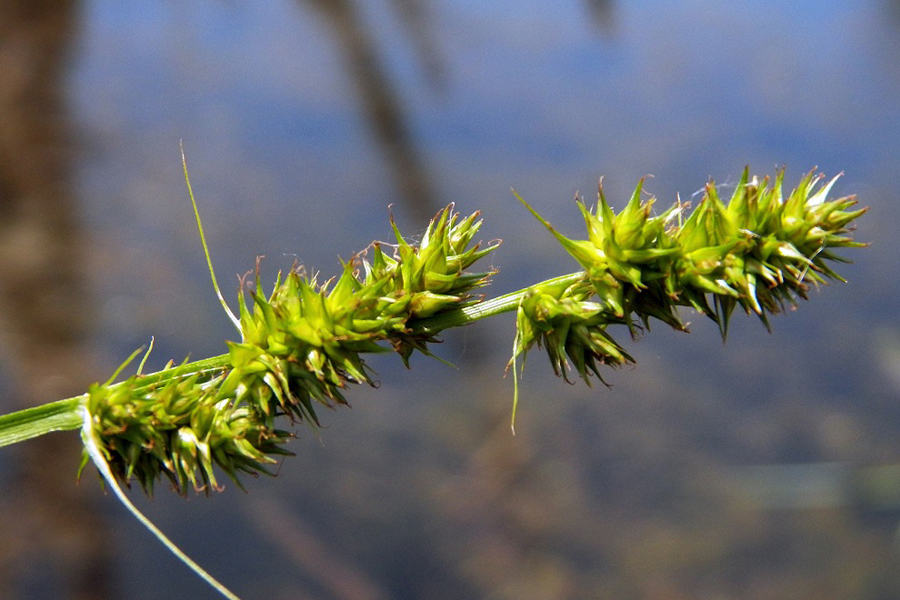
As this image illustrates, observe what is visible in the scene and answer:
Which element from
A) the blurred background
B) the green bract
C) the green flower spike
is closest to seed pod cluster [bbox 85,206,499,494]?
the green bract

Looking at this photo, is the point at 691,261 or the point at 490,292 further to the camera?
the point at 490,292

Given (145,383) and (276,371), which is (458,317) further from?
(145,383)

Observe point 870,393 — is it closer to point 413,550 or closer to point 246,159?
point 413,550

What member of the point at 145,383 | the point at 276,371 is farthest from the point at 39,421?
the point at 276,371

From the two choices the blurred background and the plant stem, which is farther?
the blurred background

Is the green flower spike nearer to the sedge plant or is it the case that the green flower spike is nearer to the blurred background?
the sedge plant

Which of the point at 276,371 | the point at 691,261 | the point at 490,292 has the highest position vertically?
the point at 276,371

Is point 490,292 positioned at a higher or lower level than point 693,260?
lower
